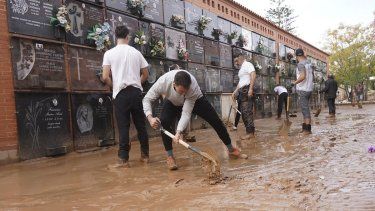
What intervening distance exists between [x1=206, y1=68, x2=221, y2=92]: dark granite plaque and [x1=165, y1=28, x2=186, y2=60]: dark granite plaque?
1.68 metres

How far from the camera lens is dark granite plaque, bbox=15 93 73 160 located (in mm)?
5934

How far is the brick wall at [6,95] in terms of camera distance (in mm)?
5684

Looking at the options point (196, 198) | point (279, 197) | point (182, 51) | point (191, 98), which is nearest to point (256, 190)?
point (279, 197)

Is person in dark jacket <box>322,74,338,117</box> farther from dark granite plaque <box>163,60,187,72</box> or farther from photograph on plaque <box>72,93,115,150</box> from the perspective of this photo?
photograph on plaque <box>72,93,115,150</box>

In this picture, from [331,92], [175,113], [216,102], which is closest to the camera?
[175,113]

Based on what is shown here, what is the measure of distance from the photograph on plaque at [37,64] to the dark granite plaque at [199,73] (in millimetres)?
5244

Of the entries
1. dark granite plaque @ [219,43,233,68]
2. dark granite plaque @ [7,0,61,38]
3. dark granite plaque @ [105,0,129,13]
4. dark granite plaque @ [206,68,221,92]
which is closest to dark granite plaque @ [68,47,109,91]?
dark granite plaque @ [7,0,61,38]

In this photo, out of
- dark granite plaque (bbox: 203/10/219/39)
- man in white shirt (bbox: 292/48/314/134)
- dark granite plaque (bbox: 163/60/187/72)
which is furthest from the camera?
dark granite plaque (bbox: 203/10/219/39)

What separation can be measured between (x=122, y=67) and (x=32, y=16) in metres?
2.45

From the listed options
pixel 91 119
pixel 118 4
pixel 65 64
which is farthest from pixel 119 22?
pixel 91 119

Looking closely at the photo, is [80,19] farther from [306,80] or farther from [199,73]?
[199,73]

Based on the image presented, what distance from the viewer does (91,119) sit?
7383 mm

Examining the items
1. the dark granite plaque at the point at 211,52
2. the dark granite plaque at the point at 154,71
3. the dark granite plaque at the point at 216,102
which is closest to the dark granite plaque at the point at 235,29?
the dark granite plaque at the point at 211,52

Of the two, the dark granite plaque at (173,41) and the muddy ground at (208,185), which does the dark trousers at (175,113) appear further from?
the dark granite plaque at (173,41)
